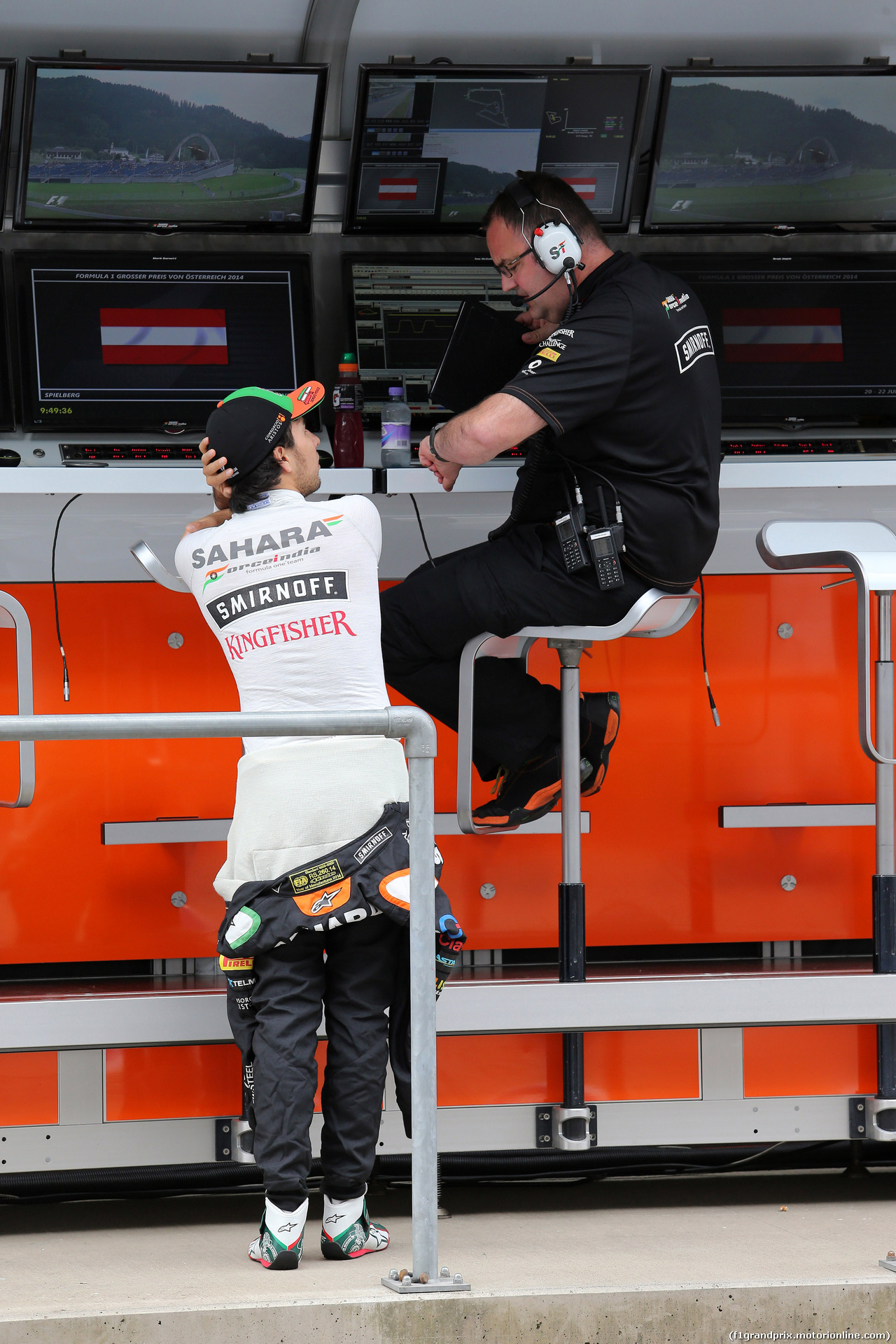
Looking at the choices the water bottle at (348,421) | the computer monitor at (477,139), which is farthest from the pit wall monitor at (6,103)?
the water bottle at (348,421)

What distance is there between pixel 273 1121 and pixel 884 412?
2.18 m

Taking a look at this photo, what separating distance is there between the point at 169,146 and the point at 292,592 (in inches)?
54.9

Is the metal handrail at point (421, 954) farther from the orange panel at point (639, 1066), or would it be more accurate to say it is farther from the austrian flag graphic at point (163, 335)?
the austrian flag graphic at point (163, 335)

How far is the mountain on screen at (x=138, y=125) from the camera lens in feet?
9.46

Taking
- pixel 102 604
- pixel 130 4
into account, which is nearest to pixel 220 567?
pixel 102 604

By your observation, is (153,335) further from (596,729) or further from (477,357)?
(596,729)

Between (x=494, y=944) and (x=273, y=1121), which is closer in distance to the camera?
(x=273, y=1121)

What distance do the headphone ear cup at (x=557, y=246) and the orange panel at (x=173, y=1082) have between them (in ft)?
5.15

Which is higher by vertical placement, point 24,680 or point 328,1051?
point 24,680

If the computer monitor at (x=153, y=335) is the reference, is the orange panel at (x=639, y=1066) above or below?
below

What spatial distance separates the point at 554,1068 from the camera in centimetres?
253

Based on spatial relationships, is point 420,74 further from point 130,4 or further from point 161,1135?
point 161,1135

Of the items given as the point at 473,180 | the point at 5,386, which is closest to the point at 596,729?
the point at 473,180

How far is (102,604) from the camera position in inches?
111
